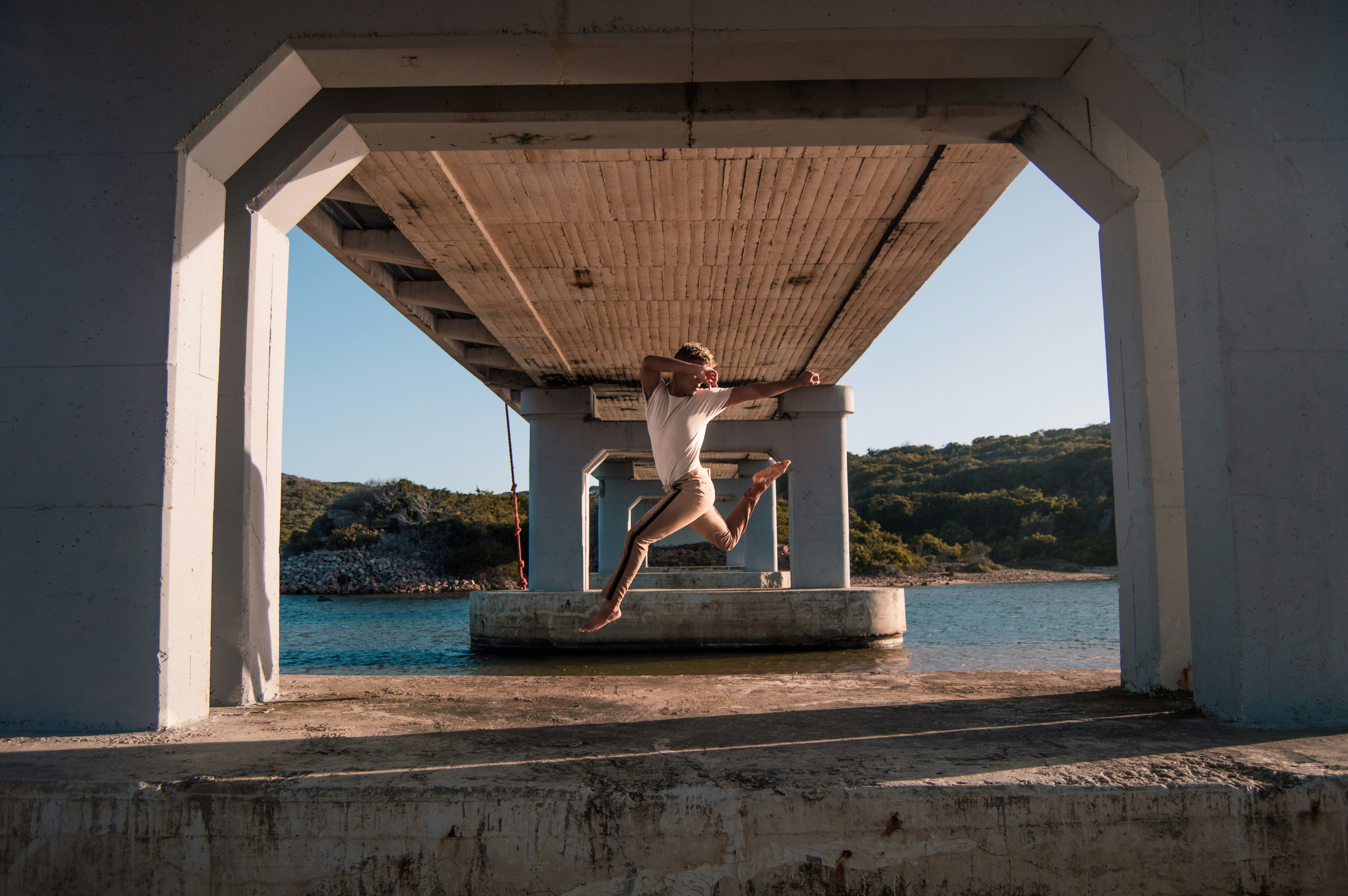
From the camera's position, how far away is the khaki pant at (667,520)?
5.22 meters

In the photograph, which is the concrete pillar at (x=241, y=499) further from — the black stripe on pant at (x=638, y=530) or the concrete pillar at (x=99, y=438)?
the black stripe on pant at (x=638, y=530)

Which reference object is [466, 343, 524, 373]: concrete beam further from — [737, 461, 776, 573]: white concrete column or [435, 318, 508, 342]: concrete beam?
Result: [737, 461, 776, 573]: white concrete column

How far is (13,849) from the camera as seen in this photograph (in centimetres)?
309

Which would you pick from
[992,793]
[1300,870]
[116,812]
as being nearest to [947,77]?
[992,793]

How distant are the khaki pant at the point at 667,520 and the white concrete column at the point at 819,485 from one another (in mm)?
13317

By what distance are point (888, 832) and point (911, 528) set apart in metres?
79.4

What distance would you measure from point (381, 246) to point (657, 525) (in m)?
7.83

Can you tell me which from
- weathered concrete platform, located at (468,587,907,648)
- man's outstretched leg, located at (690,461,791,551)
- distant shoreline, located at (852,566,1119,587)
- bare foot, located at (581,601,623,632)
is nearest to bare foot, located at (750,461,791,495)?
man's outstretched leg, located at (690,461,791,551)

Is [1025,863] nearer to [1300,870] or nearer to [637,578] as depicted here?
[1300,870]

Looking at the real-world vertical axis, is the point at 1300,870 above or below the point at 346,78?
below

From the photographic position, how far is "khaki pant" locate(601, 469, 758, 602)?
17.1ft

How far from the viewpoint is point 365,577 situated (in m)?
55.3

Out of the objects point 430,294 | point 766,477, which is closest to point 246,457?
point 766,477

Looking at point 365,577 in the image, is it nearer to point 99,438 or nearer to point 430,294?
point 430,294
